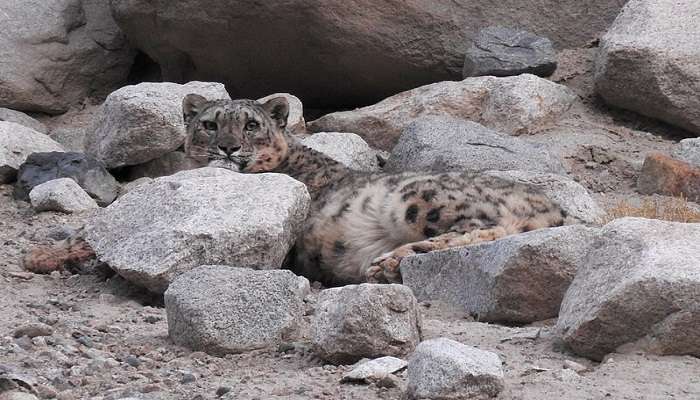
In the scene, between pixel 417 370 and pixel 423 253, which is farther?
pixel 423 253

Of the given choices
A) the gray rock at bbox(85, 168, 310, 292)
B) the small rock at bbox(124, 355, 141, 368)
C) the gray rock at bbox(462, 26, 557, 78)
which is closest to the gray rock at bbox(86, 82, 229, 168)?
the gray rock at bbox(462, 26, 557, 78)

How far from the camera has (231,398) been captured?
4.31m

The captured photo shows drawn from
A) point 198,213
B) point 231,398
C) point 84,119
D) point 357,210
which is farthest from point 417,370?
point 84,119

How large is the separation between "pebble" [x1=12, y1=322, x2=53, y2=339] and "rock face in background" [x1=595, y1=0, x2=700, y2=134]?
6.38 meters

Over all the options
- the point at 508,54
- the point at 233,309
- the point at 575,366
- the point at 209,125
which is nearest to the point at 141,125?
the point at 209,125

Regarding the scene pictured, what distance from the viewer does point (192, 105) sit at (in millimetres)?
8367

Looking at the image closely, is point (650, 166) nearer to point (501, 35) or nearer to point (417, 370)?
point (501, 35)

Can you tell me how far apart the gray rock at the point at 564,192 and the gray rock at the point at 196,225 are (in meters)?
2.04

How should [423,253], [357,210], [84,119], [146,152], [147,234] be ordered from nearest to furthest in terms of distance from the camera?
1. [147,234]
2. [423,253]
3. [357,210]
4. [146,152]
5. [84,119]

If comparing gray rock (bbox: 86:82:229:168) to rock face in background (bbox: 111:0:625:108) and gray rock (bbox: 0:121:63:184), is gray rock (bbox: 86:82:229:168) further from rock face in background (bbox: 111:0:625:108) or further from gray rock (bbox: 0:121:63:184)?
rock face in background (bbox: 111:0:625:108)

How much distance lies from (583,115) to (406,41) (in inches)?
62.1

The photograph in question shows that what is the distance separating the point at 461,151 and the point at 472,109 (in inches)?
52.0

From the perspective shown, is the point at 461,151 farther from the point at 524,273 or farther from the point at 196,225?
the point at 524,273

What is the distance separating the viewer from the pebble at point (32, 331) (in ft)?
16.3
